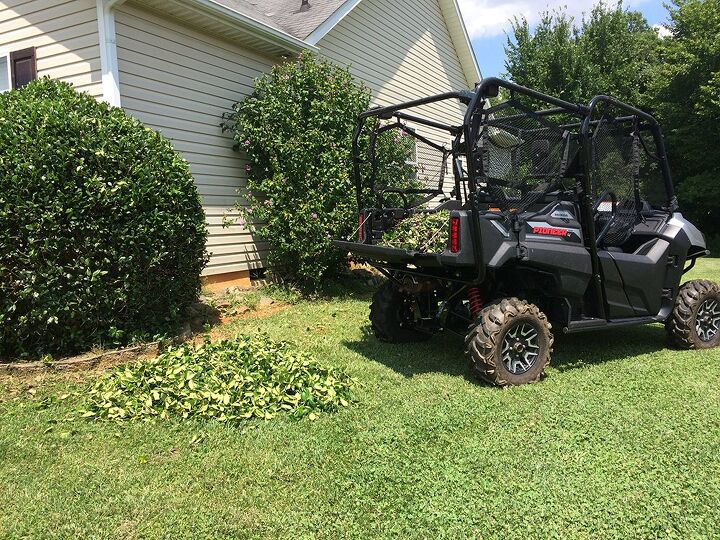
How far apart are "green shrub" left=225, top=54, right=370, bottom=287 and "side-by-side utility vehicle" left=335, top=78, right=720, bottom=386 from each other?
1977mm

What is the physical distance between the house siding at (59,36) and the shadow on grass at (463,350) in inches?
183

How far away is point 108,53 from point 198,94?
146 cm

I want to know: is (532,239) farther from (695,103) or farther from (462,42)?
(695,103)

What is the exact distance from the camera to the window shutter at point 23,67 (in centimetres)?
740

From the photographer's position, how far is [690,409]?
4.11 m

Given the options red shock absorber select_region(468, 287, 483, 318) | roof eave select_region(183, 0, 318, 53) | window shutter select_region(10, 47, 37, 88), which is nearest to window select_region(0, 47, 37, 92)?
window shutter select_region(10, 47, 37, 88)

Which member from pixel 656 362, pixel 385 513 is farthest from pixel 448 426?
pixel 656 362

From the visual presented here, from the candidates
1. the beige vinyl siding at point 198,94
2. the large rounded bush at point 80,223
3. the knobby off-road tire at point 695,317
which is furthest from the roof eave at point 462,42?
the large rounded bush at point 80,223

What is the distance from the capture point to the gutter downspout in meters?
6.56

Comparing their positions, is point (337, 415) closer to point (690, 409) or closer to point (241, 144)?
point (690, 409)

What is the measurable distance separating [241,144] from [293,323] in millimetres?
2963

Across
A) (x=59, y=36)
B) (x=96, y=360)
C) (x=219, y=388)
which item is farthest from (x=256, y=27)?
(x=219, y=388)

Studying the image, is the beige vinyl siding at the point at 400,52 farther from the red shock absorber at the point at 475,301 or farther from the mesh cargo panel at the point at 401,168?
the red shock absorber at the point at 475,301

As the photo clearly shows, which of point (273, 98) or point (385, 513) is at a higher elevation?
point (273, 98)
